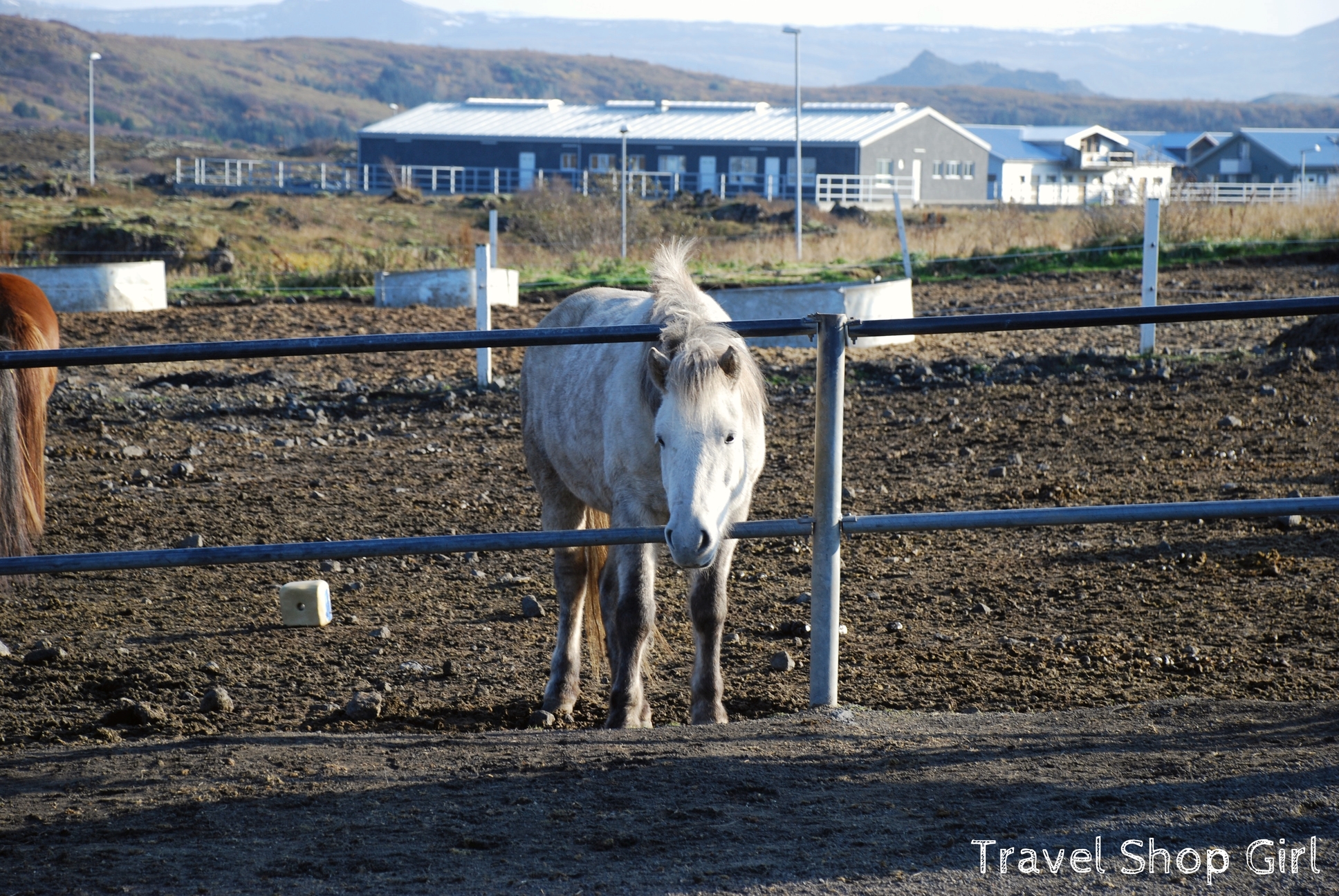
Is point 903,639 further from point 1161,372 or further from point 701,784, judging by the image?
point 1161,372

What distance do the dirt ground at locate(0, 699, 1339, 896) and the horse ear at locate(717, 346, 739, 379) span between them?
1.10 meters

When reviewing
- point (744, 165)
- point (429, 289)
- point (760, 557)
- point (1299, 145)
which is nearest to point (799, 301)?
point (429, 289)

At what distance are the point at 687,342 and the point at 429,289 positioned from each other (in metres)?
13.0

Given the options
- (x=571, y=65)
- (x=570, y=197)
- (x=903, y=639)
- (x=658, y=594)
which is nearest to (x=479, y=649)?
(x=658, y=594)

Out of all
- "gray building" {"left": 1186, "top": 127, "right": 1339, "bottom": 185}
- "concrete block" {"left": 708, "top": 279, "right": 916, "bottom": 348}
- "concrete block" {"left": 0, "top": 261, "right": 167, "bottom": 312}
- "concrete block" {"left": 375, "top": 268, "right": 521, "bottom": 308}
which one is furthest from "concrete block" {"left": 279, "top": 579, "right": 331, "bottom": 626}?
"gray building" {"left": 1186, "top": 127, "right": 1339, "bottom": 185}

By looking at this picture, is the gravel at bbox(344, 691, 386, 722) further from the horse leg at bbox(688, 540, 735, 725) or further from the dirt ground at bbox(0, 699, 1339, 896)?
the horse leg at bbox(688, 540, 735, 725)

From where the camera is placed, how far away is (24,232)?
2505 centimetres

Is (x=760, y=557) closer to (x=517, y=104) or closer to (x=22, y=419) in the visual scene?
(x=22, y=419)

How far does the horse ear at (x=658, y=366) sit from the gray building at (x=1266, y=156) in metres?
80.7

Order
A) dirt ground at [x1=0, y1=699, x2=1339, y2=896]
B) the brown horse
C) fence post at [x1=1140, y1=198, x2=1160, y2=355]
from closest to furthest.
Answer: dirt ground at [x1=0, y1=699, x2=1339, y2=896]
the brown horse
fence post at [x1=1140, y1=198, x2=1160, y2=355]

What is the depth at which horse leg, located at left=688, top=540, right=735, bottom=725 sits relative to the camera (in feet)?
13.0

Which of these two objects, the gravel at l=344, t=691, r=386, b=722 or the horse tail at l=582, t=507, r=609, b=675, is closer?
the gravel at l=344, t=691, r=386, b=722

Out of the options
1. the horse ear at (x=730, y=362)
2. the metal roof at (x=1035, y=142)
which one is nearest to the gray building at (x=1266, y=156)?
the metal roof at (x=1035, y=142)

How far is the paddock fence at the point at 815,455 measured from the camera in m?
3.16
